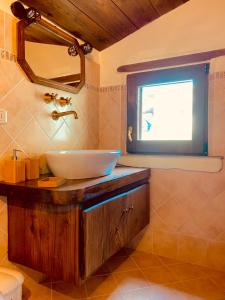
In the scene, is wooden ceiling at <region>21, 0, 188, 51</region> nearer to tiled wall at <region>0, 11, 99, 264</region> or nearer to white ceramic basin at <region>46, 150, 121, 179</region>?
tiled wall at <region>0, 11, 99, 264</region>

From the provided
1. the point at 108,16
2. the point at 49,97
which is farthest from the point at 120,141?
the point at 108,16

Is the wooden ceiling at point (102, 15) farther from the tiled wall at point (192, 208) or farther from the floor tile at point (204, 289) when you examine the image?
the floor tile at point (204, 289)

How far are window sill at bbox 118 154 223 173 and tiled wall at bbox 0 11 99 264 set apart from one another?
0.54 m

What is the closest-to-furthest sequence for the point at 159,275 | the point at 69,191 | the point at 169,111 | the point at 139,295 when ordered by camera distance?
1. the point at 69,191
2. the point at 139,295
3. the point at 159,275
4. the point at 169,111

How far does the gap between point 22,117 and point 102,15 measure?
1030 millimetres

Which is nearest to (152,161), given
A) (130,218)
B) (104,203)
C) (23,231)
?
(130,218)

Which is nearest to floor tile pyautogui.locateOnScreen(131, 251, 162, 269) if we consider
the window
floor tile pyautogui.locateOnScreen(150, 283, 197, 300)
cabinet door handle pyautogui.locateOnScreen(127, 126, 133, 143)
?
floor tile pyautogui.locateOnScreen(150, 283, 197, 300)

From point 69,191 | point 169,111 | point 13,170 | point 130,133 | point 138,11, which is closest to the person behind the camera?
point 69,191

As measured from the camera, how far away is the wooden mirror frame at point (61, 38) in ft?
4.58

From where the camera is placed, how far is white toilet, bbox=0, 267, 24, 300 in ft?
3.59

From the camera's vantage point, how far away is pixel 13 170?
1.27 meters

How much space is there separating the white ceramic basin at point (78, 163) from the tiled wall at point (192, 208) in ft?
2.40

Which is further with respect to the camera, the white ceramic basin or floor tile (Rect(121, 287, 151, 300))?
floor tile (Rect(121, 287, 151, 300))

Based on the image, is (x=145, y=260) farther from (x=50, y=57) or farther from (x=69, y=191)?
(x=50, y=57)
